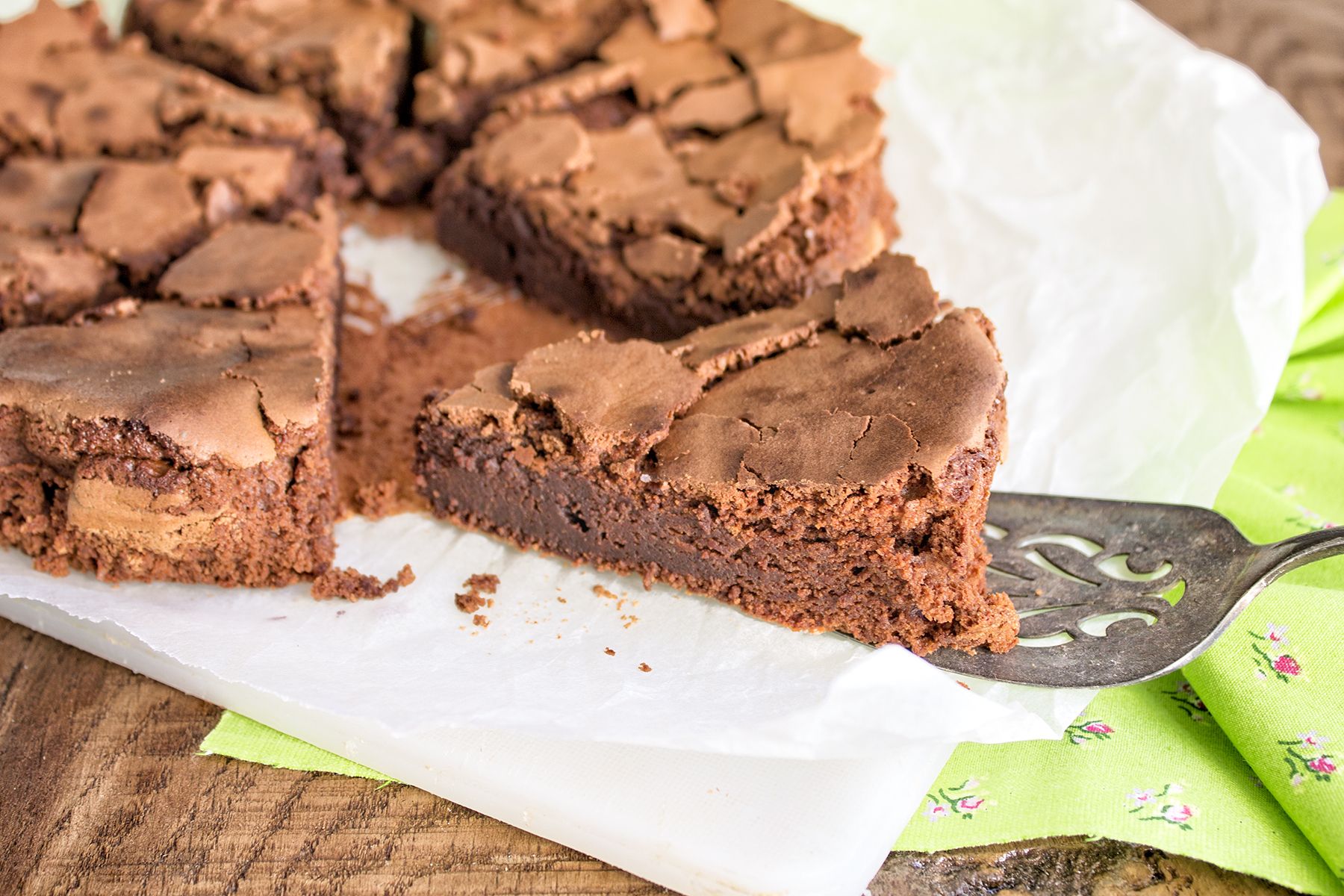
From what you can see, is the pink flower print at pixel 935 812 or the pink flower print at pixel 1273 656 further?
the pink flower print at pixel 1273 656

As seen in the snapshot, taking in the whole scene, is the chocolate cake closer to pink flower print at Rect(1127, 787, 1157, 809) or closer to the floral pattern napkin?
the floral pattern napkin

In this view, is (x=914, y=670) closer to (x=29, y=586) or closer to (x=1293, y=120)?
(x=29, y=586)

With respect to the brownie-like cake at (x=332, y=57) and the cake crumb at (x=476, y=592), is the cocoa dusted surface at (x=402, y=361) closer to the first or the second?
the cake crumb at (x=476, y=592)

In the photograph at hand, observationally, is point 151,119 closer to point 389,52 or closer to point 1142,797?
point 389,52

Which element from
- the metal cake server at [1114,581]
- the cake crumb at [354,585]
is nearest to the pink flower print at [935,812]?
the metal cake server at [1114,581]

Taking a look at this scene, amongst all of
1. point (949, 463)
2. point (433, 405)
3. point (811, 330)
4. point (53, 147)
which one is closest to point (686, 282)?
point (811, 330)

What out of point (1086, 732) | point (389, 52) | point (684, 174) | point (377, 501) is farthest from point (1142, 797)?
point (389, 52)

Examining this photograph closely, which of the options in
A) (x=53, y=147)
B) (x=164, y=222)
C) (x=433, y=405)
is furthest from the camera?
(x=53, y=147)

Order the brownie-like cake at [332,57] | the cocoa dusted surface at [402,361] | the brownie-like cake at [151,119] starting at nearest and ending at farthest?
the cocoa dusted surface at [402,361], the brownie-like cake at [151,119], the brownie-like cake at [332,57]
